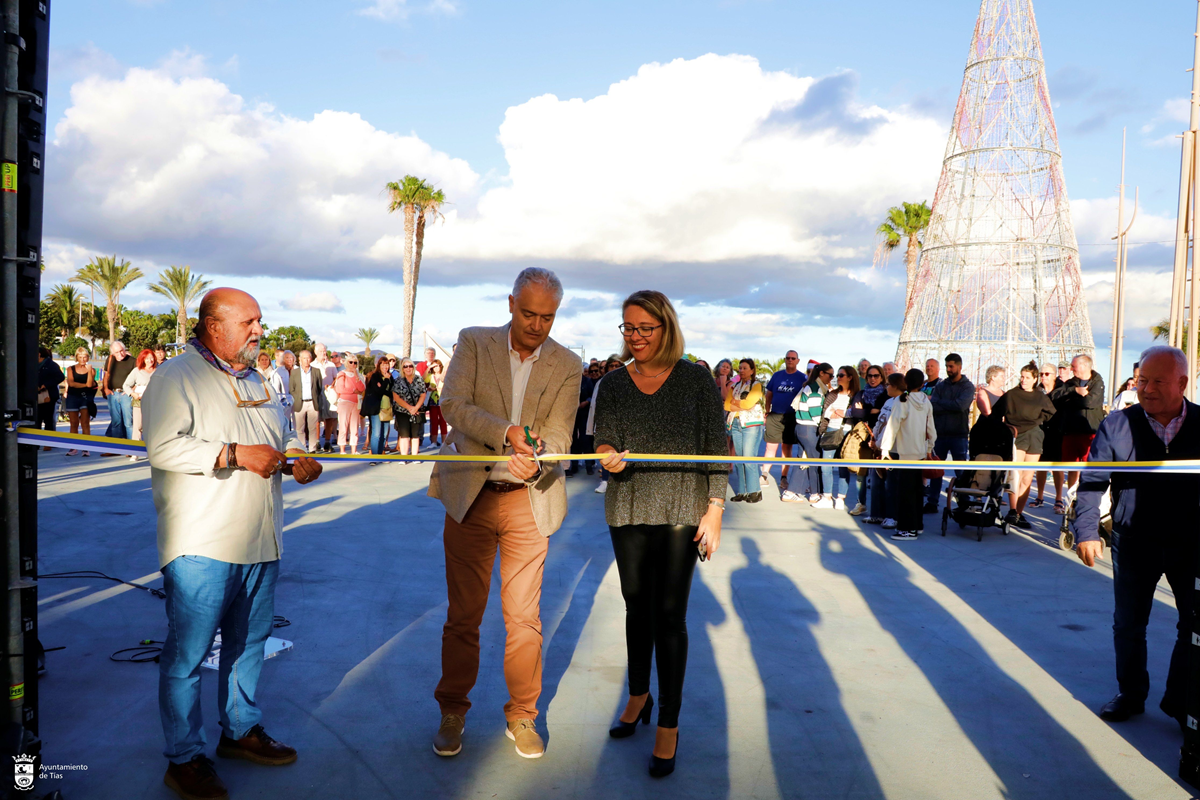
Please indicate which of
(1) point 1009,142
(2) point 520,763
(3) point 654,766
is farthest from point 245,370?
(1) point 1009,142

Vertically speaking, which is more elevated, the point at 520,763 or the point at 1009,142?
the point at 1009,142

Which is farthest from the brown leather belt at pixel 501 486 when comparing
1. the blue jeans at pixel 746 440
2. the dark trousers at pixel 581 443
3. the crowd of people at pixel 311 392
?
the dark trousers at pixel 581 443

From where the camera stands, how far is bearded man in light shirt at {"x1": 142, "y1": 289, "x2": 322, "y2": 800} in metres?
2.71

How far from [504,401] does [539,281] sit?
1.80ft

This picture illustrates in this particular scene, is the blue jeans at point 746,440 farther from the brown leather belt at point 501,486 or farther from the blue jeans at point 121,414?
the blue jeans at point 121,414

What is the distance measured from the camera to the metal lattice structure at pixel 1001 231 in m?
20.8

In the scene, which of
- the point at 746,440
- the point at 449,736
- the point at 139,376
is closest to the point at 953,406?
the point at 746,440

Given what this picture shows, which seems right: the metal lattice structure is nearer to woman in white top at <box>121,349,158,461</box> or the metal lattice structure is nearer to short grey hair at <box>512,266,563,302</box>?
woman in white top at <box>121,349,158,461</box>

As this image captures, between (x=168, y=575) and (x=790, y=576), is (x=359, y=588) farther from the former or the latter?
(x=790, y=576)

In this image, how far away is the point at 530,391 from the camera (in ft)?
11.1

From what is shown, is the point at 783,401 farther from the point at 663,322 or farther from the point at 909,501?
the point at 663,322

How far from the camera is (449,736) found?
3.22m

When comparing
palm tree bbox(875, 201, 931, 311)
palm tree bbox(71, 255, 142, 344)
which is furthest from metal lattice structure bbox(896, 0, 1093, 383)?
palm tree bbox(71, 255, 142, 344)

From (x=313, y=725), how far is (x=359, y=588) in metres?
2.23
